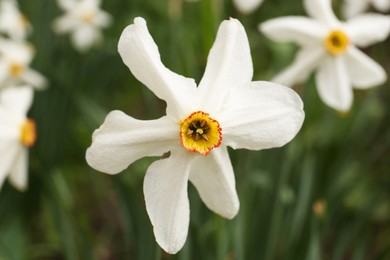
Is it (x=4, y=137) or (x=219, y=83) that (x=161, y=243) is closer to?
(x=219, y=83)

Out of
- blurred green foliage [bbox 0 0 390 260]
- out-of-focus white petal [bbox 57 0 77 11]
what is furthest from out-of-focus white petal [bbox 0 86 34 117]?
out-of-focus white petal [bbox 57 0 77 11]

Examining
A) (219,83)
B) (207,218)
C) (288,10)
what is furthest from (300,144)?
(288,10)

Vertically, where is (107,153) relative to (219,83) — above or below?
below

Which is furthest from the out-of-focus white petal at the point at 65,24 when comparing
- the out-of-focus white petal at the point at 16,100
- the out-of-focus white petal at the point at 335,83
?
the out-of-focus white petal at the point at 335,83

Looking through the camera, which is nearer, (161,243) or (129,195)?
(161,243)

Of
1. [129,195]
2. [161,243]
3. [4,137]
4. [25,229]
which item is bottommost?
[25,229]
